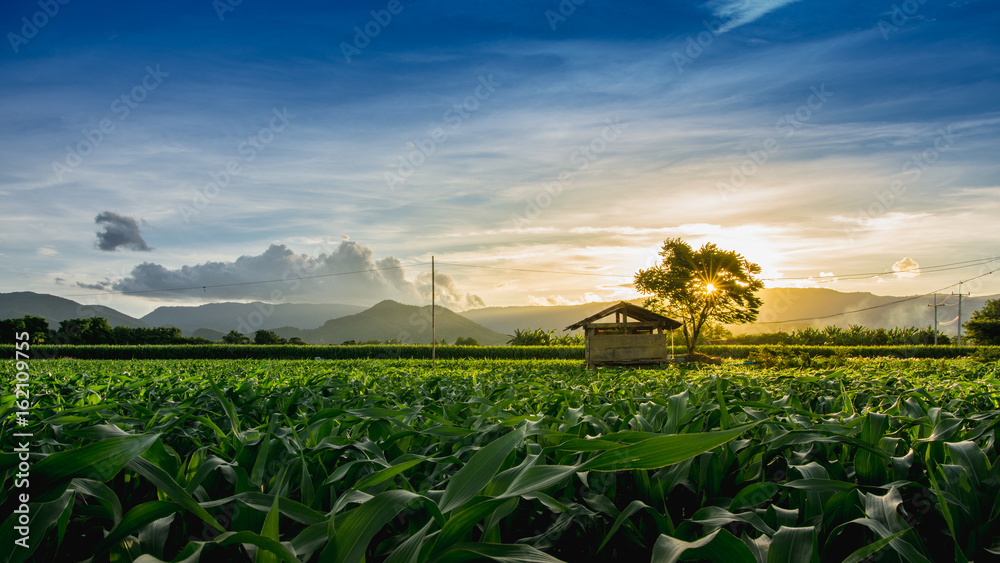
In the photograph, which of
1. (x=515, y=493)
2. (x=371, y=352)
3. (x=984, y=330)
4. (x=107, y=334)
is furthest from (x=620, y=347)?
(x=107, y=334)

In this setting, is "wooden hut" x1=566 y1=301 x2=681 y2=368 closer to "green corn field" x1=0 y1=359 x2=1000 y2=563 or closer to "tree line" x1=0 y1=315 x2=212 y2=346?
"green corn field" x1=0 y1=359 x2=1000 y2=563

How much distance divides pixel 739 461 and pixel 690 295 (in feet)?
155

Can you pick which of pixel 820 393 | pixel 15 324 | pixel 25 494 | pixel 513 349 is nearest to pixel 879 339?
pixel 513 349

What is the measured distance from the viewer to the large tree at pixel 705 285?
45.8 m

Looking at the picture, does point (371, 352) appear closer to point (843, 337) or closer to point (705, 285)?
point (705, 285)

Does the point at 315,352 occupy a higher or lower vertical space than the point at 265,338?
lower

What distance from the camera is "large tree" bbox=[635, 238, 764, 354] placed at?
4575 centimetres

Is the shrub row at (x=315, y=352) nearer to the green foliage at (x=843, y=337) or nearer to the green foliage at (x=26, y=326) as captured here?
the green foliage at (x=26, y=326)

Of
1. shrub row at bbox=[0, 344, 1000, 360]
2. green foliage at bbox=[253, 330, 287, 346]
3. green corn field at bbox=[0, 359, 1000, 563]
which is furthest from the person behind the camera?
green foliage at bbox=[253, 330, 287, 346]

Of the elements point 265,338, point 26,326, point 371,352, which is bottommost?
point 371,352

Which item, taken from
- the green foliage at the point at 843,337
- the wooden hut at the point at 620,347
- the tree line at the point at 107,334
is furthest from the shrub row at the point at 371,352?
the wooden hut at the point at 620,347

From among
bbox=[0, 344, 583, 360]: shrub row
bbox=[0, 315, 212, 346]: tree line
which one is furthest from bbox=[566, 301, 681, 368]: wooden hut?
bbox=[0, 315, 212, 346]: tree line

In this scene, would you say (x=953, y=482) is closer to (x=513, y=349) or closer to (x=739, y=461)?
(x=739, y=461)

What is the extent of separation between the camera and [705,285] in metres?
46.2
